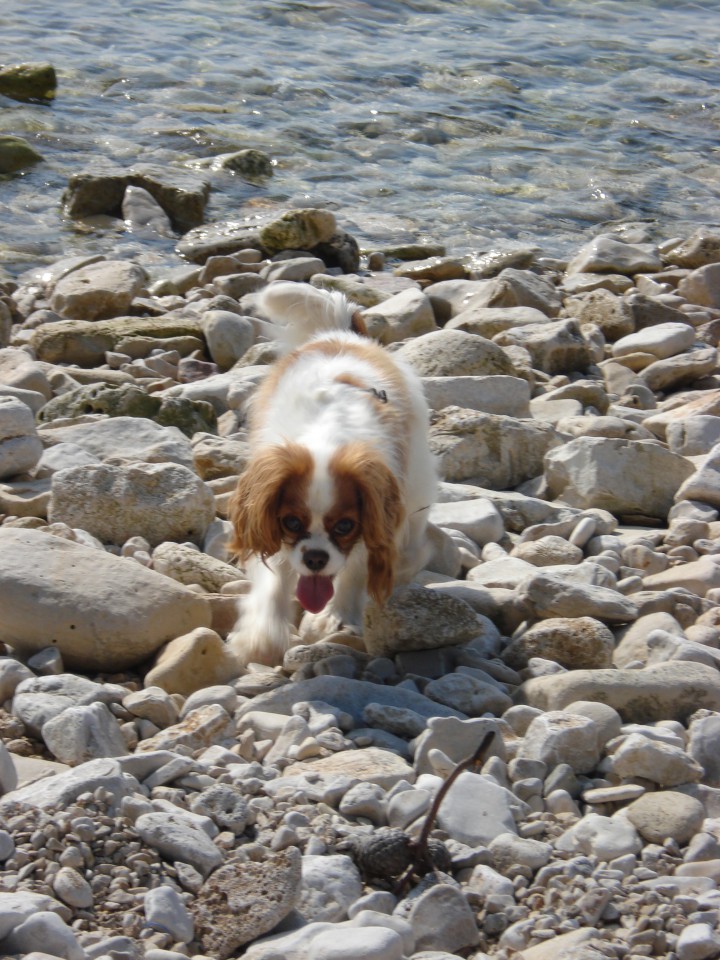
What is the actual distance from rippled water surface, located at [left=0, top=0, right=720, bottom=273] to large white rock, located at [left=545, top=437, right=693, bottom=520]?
17.4 ft

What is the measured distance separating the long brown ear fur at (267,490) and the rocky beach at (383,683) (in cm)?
29

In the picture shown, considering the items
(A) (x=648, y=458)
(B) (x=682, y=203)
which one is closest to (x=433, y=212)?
(B) (x=682, y=203)

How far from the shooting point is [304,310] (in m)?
5.36

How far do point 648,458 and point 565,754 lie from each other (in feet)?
7.54

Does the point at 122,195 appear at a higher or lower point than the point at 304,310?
lower

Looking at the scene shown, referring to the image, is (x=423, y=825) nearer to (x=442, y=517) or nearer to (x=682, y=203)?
(x=442, y=517)

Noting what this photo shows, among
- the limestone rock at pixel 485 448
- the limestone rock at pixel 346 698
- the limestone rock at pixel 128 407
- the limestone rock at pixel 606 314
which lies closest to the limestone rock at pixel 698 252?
the limestone rock at pixel 606 314

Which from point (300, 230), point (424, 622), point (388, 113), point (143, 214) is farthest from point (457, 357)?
point (388, 113)

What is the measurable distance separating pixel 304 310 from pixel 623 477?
4.88 feet

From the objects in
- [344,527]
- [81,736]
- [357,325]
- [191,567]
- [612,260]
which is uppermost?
[357,325]

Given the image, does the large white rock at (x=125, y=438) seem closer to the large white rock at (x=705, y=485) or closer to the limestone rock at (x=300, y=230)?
the large white rock at (x=705, y=485)

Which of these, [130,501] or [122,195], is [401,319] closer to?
[130,501]

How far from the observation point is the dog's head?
3.84 meters

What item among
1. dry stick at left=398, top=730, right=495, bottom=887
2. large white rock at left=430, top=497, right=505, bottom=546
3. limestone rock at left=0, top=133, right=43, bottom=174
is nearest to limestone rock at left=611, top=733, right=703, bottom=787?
dry stick at left=398, top=730, right=495, bottom=887
